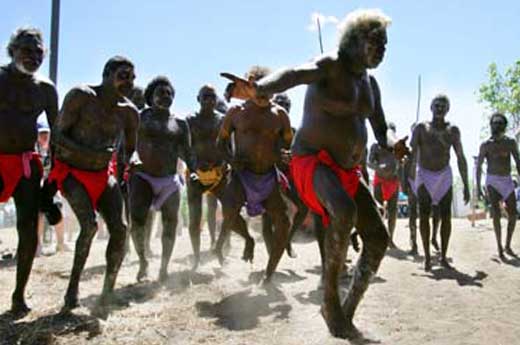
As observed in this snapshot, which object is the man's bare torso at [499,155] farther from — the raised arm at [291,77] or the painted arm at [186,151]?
the raised arm at [291,77]

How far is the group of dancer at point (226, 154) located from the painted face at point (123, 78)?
0.01m

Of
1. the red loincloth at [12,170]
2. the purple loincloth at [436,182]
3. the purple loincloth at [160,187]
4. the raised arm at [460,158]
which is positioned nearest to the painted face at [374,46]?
the red loincloth at [12,170]

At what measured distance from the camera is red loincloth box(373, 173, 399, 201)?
9.45 meters

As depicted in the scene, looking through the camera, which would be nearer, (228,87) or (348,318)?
(228,87)

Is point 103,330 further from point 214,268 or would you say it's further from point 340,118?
point 214,268

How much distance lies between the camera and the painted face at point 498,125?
884 centimetres

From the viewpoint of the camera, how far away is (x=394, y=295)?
18.6ft

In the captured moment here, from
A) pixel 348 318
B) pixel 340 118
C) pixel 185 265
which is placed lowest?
pixel 185 265

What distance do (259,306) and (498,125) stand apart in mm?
5426

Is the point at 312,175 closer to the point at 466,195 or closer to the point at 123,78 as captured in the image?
the point at 123,78

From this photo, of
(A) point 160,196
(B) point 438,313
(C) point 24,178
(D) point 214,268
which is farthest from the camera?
(D) point 214,268

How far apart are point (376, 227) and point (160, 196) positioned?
291cm

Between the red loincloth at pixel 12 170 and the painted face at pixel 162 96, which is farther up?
the painted face at pixel 162 96

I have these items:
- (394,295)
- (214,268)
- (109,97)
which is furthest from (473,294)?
(109,97)
